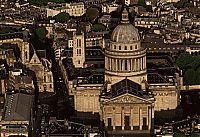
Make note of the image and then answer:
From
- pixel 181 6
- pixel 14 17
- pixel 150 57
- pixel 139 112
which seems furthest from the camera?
pixel 181 6

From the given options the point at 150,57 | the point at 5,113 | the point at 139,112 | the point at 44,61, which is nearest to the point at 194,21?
the point at 150,57

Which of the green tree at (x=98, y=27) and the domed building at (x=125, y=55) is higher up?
the domed building at (x=125, y=55)

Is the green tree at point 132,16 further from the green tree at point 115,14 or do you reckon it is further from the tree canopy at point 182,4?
the tree canopy at point 182,4

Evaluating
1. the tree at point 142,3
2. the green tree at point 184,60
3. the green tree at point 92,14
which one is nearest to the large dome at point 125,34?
the green tree at point 184,60

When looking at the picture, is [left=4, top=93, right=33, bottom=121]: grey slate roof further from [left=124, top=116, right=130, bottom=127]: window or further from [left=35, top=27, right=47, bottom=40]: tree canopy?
[left=35, top=27, right=47, bottom=40]: tree canopy

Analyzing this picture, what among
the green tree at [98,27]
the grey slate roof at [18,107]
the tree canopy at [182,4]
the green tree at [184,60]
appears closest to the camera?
the grey slate roof at [18,107]

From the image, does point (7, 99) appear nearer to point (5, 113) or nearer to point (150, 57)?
point (5, 113)

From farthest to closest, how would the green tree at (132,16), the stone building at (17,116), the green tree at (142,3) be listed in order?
the green tree at (142,3) → the green tree at (132,16) → the stone building at (17,116)

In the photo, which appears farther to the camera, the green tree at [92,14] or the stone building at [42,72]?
the green tree at [92,14]
